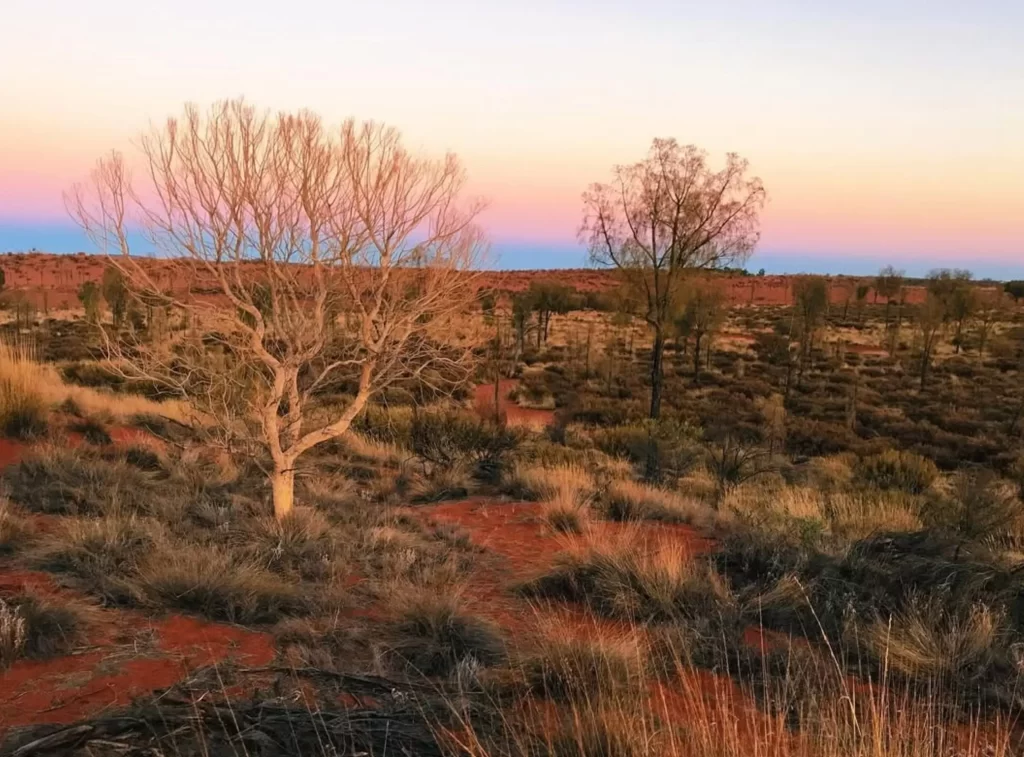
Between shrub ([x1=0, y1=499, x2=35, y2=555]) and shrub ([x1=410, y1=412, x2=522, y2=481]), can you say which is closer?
shrub ([x1=0, y1=499, x2=35, y2=555])

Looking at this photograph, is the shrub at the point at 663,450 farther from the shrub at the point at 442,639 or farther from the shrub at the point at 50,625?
the shrub at the point at 50,625

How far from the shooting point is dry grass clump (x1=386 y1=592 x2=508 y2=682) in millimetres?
4383

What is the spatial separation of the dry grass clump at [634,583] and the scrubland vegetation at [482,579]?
1.1 inches

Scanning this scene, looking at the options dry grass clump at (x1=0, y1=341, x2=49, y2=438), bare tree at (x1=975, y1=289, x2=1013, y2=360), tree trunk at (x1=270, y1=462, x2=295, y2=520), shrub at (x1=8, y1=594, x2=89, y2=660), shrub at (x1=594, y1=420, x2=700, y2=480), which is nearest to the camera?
shrub at (x1=8, y1=594, x2=89, y2=660)

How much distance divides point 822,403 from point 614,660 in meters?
22.4

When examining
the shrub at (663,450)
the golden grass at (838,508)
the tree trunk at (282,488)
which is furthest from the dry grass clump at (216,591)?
the shrub at (663,450)

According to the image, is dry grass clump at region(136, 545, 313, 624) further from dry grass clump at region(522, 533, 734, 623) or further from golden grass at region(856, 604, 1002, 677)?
golden grass at region(856, 604, 1002, 677)

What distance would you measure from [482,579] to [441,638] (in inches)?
74.1

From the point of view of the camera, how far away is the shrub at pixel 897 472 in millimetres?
14445

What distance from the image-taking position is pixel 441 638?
4.73 m

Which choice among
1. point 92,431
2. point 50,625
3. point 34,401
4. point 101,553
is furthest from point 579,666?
point 34,401

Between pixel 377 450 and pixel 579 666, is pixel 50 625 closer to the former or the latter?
pixel 579 666

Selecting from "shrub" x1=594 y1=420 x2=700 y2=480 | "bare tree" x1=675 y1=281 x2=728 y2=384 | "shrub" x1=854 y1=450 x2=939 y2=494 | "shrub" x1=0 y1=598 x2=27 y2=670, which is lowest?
"shrub" x1=854 y1=450 x2=939 y2=494

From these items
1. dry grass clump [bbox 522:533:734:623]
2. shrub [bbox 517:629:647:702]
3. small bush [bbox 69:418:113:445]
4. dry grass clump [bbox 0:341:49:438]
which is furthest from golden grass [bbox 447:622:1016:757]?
dry grass clump [bbox 0:341:49:438]
